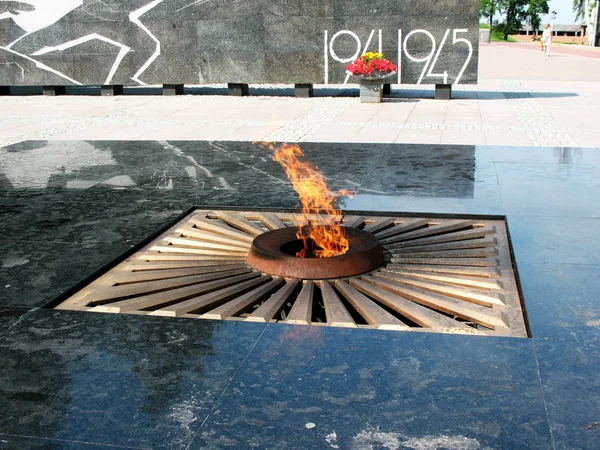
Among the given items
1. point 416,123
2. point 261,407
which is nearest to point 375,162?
point 416,123

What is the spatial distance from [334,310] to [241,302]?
55cm

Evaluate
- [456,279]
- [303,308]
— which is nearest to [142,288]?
[303,308]

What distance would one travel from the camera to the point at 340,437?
279 centimetres

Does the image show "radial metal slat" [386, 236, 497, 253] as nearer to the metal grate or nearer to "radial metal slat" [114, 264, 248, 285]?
the metal grate

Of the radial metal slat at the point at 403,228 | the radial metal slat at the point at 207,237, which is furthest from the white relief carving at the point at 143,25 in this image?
the radial metal slat at the point at 403,228

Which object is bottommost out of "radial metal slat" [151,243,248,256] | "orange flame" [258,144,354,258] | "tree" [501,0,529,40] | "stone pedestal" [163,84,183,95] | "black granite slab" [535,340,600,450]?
"radial metal slat" [151,243,248,256]

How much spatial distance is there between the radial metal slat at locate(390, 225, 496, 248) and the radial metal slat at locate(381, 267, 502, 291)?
606 mm

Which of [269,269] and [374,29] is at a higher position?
[374,29]

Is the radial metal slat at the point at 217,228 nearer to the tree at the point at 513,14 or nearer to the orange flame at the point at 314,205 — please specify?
the orange flame at the point at 314,205

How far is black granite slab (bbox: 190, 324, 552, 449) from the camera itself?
9.16ft

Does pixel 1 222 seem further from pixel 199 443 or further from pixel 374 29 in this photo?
pixel 374 29

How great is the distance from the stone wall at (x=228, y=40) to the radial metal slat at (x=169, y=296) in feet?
43.0

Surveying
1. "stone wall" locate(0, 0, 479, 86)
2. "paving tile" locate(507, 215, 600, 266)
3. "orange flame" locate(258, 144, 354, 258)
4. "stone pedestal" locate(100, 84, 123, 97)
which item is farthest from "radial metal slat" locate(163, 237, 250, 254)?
"stone pedestal" locate(100, 84, 123, 97)

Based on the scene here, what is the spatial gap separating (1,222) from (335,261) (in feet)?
10.2
